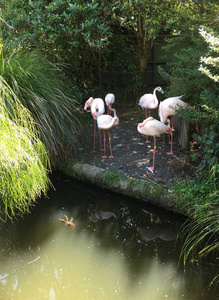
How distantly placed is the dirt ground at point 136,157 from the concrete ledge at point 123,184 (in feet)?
0.40

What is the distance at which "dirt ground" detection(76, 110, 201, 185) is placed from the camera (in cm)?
393

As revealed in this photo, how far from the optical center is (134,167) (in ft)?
13.7

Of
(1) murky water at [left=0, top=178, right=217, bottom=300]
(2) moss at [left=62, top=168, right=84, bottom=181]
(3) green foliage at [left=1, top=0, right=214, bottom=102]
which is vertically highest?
(3) green foliage at [left=1, top=0, right=214, bottom=102]

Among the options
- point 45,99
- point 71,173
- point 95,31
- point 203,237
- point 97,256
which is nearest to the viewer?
point 97,256

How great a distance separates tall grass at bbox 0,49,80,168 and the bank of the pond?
0.33 m

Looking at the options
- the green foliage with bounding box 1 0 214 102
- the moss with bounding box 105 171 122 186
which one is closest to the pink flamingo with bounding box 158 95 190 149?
the green foliage with bounding box 1 0 214 102

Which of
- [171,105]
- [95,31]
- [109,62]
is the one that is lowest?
[171,105]

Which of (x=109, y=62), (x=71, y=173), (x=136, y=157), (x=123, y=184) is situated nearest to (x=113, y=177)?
(x=123, y=184)

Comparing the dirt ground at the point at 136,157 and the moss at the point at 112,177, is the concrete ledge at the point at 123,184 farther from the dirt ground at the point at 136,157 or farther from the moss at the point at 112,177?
the dirt ground at the point at 136,157

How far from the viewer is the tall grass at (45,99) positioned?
12.7 ft

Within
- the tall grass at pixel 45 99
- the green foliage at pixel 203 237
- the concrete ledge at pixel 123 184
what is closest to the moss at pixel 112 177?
the concrete ledge at pixel 123 184

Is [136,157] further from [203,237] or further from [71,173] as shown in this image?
[203,237]

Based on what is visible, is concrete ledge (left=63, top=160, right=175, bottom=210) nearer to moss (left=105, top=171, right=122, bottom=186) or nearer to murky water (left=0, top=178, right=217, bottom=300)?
moss (left=105, top=171, right=122, bottom=186)

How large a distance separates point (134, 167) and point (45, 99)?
1.40 metres
